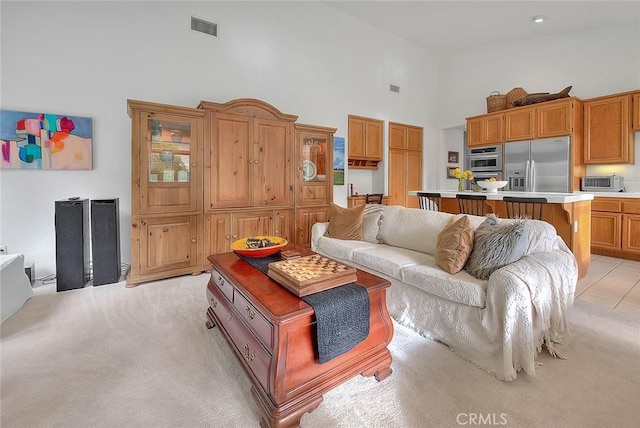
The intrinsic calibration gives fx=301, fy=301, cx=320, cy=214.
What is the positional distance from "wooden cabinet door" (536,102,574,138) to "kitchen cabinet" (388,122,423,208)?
218 centimetres

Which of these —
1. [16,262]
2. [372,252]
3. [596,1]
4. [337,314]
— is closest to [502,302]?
[337,314]

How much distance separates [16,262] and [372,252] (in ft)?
10.4

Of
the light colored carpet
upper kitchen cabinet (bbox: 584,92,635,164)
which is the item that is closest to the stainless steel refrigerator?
upper kitchen cabinet (bbox: 584,92,635,164)

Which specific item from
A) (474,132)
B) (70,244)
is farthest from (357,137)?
(70,244)

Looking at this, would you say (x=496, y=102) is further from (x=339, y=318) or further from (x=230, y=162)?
(x=339, y=318)

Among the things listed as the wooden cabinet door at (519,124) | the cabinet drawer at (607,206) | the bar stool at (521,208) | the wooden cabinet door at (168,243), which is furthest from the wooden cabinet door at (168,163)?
the cabinet drawer at (607,206)

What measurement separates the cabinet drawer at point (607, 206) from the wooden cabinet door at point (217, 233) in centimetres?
533

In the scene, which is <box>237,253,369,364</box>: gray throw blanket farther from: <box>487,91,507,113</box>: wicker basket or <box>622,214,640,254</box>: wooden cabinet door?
<box>487,91,507,113</box>: wicker basket

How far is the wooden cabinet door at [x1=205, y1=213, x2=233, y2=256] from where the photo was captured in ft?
11.8

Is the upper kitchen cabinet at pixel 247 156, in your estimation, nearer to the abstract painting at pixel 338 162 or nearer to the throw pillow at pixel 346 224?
the throw pillow at pixel 346 224

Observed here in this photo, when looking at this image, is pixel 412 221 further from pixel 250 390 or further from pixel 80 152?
pixel 80 152

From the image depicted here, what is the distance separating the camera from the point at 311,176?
4410mm

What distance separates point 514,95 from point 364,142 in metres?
2.90

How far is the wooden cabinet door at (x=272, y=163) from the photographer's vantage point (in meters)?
3.88
